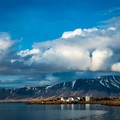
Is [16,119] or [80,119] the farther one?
[16,119]

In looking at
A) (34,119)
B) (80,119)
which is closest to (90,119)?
(80,119)

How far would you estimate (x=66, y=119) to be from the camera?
138m

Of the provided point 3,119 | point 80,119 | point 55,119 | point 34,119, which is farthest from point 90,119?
point 3,119

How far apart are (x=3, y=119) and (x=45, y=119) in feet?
57.8

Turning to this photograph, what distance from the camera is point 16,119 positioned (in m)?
147

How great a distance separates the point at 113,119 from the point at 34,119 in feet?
103

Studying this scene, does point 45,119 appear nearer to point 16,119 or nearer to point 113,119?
point 16,119

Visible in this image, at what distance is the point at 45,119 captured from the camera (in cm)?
14200

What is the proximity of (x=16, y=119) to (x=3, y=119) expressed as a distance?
205 inches

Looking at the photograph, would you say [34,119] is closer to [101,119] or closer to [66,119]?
[66,119]

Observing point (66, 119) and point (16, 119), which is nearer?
point (66, 119)

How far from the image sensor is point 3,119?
480 feet

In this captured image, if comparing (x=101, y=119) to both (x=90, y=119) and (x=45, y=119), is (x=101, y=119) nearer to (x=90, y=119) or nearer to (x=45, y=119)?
(x=90, y=119)

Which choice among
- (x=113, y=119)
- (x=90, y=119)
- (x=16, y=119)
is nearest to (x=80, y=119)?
(x=90, y=119)
